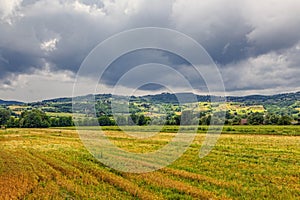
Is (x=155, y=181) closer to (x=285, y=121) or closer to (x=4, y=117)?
(x=285, y=121)

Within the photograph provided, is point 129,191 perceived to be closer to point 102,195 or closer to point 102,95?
point 102,195

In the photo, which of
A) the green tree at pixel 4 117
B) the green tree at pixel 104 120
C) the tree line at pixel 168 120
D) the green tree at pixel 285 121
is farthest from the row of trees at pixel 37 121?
the green tree at pixel 285 121

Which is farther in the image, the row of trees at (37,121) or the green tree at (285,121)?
the row of trees at (37,121)

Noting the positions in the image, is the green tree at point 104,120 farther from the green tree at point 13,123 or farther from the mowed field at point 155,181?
the green tree at point 13,123

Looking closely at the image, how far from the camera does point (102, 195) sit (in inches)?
419

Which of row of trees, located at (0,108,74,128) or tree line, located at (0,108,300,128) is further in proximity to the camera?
row of trees, located at (0,108,74,128)

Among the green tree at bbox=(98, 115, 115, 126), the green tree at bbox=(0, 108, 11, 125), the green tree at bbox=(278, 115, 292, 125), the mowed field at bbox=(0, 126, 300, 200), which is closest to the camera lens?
the mowed field at bbox=(0, 126, 300, 200)

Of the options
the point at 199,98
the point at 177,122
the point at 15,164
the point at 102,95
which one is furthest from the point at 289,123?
the point at 15,164

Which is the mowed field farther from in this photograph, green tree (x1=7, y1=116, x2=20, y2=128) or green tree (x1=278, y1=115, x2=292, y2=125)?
green tree (x1=7, y1=116, x2=20, y2=128)

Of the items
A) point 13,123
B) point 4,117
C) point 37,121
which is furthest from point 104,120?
point 4,117

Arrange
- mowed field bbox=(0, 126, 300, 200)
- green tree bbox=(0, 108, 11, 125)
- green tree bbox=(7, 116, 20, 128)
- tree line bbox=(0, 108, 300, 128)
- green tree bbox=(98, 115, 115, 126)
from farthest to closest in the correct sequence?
green tree bbox=(0, 108, 11, 125) < green tree bbox=(7, 116, 20, 128) < tree line bbox=(0, 108, 300, 128) < green tree bbox=(98, 115, 115, 126) < mowed field bbox=(0, 126, 300, 200)

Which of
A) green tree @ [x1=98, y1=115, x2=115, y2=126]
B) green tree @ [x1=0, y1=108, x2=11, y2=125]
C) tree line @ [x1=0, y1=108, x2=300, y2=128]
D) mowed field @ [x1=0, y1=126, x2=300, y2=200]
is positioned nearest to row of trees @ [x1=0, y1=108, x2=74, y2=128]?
tree line @ [x1=0, y1=108, x2=300, y2=128]

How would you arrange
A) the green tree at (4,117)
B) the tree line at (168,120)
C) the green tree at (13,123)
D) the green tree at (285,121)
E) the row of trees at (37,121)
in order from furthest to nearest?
the green tree at (4,117), the green tree at (13,123), the row of trees at (37,121), the green tree at (285,121), the tree line at (168,120)

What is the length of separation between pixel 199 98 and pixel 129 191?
40.0ft
